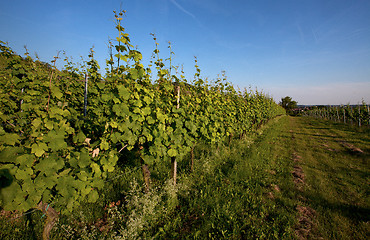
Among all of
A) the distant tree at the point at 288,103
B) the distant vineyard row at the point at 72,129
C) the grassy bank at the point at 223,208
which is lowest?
the grassy bank at the point at 223,208

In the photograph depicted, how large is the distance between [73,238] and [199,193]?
2.32 meters

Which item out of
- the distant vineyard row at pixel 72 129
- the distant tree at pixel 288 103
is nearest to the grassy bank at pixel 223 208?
the distant vineyard row at pixel 72 129

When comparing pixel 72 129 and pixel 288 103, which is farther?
pixel 288 103

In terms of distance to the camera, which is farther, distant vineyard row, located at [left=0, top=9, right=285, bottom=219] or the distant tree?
the distant tree

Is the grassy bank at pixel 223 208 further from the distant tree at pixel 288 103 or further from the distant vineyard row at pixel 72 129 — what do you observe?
the distant tree at pixel 288 103

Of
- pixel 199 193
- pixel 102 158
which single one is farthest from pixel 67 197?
pixel 199 193

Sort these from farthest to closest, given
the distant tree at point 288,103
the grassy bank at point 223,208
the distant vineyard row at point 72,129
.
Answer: the distant tree at point 288,103
the grassy bank at point 223,208
the distant vineyard row at point 72,129

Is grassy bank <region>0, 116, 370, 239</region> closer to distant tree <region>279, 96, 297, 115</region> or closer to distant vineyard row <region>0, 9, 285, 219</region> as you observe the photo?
distant vineyard row <region>0, 9, 285, 219</region>

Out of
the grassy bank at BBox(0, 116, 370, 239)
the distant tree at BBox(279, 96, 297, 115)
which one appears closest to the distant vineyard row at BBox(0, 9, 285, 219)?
the grassy bank at BBox(0, 116, 370, 239)

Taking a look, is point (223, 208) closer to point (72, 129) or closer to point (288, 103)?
point (72, 129)

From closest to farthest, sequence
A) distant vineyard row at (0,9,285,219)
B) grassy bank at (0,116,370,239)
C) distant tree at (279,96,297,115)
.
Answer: distant vineyard row at (0,9,285,219) < grassy bank at (0,116,370,239) < distant tree at (279,96,297,115)

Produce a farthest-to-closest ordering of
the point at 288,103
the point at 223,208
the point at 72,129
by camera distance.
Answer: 1. the point at 288,103
2. the point at 223,208
3. the point at 72,129

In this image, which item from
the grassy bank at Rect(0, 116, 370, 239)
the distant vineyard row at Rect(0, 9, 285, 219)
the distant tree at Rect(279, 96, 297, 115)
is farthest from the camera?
the distant tree at Rect(279, 96, 297, 115)

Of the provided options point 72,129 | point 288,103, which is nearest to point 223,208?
point 72,129
